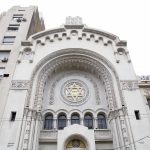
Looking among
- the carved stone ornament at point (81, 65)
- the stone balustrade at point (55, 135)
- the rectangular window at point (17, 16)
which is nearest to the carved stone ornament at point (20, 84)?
the carved stone ornament at point (81, 65)

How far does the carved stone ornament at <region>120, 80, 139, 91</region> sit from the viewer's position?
18844 millimetres

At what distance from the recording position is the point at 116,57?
21.5 m

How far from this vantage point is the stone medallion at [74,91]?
20.1 m

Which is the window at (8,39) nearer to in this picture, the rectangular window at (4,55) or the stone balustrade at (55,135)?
the rectangular window at (4,55)

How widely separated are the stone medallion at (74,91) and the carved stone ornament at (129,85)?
377cm

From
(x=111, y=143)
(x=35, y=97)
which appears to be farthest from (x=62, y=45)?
(x=111, y=143)

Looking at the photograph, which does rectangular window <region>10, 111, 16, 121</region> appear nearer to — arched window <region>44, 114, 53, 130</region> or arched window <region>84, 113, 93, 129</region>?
arched window <region>44, 114, 53, 130</region>

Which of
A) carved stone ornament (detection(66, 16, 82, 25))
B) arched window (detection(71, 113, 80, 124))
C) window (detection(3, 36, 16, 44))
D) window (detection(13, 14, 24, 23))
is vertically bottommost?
arched window (detection(71, 113, 80, 124))

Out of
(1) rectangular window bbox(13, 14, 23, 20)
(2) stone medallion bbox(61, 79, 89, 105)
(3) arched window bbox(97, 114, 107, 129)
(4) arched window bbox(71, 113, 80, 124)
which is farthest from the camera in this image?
(1) rectangular window bbox(13, 14, 23, 20)

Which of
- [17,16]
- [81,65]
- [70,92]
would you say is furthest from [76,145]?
[17,16]

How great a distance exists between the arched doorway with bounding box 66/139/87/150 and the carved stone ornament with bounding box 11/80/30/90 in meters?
6.21

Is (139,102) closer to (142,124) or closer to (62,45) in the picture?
(142,124)

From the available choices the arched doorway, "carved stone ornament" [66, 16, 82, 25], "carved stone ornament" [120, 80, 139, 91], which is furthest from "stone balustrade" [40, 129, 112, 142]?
"carved stone ornament" [66, 16, 82, 25]

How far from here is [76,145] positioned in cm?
1706
